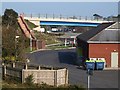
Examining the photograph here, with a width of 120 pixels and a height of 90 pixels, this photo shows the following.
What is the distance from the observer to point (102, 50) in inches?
1556

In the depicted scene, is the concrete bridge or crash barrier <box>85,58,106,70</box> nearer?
crash barrier <box>85,58,106,70</box>

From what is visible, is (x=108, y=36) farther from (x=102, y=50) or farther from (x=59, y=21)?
(x=59, y=21)

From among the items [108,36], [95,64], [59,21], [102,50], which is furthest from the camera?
[59,21]

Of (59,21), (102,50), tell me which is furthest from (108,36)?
(59,21)

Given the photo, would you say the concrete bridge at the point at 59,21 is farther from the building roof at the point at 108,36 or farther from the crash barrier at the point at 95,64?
the crash barrier at the point at 95,64

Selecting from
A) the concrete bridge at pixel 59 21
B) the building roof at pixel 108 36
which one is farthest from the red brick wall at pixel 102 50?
the concrete bridge at pixel 59 21

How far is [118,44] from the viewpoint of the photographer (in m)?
39.5

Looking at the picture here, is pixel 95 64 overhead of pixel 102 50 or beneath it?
beneath

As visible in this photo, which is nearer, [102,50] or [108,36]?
[102,50]

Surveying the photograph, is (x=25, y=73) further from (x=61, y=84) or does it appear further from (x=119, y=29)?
(x=119, y=29)

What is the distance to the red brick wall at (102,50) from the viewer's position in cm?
3941

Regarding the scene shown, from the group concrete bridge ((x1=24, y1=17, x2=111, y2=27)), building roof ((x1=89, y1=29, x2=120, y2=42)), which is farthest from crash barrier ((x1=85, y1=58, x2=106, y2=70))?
concrete bridge ((x1=24, y1=17, x2=111, y2=27))

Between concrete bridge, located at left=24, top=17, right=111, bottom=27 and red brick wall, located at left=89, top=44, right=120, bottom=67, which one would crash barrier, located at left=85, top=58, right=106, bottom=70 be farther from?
concrete bridge, located at left=24, top=17, right=111, bottom=27

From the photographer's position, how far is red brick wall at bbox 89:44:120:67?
3941 centimetres
